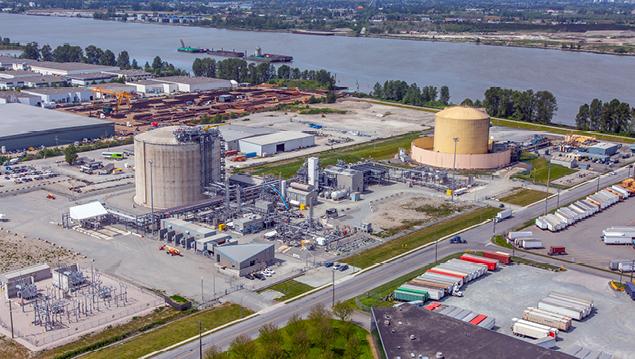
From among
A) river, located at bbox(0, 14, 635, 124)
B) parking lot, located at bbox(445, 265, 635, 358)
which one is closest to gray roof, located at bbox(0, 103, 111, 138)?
parking lot, located at bbox(445, 265, 635, 358)

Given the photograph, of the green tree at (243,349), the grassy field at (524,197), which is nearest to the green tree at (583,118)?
the grassy field at (524,197)

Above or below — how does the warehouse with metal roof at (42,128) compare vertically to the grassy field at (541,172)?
above

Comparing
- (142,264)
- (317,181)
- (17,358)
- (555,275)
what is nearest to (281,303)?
(142,264)

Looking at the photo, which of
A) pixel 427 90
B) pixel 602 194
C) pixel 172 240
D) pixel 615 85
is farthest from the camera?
pixel 615 85

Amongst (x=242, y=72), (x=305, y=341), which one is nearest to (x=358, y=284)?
(x=305, y=341)

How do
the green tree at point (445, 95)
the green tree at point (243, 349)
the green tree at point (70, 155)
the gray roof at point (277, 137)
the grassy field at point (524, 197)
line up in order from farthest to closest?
1. the green tree at point (445, 95)
2. the gray roof at point (277, 137)
3. the green tree at point (70, 155)
4. the grassy field at point (524, 197)
5. the green tree at point (243, 349)

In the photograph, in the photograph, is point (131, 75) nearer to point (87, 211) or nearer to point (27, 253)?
point (87, 211)

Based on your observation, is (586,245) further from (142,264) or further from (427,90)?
(427,90)

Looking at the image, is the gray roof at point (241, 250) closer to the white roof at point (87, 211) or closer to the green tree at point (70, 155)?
the white roof at point (87, 211)
